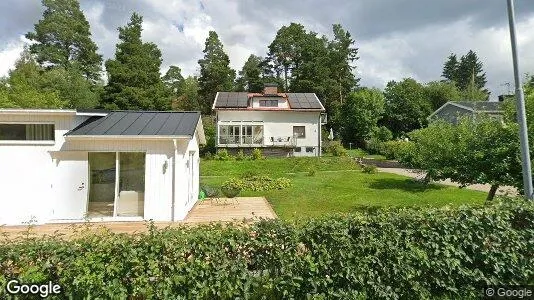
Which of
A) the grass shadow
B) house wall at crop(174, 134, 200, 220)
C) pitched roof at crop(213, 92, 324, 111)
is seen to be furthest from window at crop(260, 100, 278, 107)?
house wall at crop(174, 134, 200, 220)

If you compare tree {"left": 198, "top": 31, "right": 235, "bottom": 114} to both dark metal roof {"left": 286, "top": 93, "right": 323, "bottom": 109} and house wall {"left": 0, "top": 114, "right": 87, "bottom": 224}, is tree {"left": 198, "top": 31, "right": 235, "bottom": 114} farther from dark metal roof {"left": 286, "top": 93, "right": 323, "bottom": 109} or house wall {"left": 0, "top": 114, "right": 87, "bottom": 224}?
house wall {"left": 0, "top": 114, "right": 87, "bottom": 224}

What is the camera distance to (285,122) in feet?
107

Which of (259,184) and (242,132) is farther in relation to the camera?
(242,132)

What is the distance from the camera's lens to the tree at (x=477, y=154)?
7.60 metres

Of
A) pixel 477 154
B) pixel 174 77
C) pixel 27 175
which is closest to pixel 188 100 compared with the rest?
pixel 174 77

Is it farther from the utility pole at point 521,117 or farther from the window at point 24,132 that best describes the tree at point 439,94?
the window at point 24,132

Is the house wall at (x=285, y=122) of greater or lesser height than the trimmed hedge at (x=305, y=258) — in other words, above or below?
above

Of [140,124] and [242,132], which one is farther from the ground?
[242,132]

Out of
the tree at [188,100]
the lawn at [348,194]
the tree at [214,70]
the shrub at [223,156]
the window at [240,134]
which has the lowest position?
the lawn at [348,194]

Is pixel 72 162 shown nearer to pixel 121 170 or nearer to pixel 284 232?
pixel 121 170

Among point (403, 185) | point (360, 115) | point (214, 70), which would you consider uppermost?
point (214, 70)

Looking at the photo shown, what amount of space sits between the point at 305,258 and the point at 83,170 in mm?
8908

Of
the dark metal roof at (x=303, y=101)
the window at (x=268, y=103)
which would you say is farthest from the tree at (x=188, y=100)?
the dark metal roof at (x=303, y=101)

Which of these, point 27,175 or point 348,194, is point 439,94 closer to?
point 348,194
